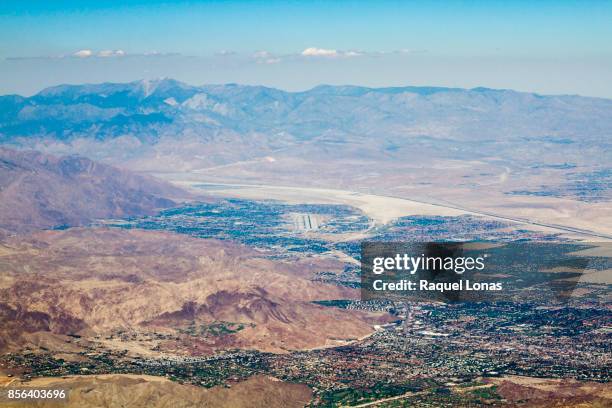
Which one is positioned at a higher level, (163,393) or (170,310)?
(163,393)

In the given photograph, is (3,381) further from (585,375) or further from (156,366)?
(585,375)

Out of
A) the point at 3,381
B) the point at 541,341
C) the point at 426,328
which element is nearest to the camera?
the point at 3,381

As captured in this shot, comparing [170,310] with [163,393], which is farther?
[170,310]

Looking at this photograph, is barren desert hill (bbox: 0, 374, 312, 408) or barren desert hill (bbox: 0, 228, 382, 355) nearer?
barren desert hill (bbox: 0, 374, 312, 408)

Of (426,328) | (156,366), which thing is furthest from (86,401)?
(426,328)

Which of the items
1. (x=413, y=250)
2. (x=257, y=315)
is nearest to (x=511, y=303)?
(x=413, y=250)

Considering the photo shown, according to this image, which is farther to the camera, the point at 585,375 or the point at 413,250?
the point at 413,250

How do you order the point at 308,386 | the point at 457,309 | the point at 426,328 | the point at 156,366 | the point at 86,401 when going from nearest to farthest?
the point at 86,401 < the point at 308,386 < the point at 156,366 < the point at 426,328 < the point at 457,309

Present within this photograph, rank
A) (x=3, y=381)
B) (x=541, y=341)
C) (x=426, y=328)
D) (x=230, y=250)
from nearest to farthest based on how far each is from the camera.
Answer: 1. (x=3, y=381)
2. (x=541, y=341)
3. (x=426, y=328)
4. (x=230, y=250)

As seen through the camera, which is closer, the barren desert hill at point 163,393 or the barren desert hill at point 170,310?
the barren desert hill at point 163,393

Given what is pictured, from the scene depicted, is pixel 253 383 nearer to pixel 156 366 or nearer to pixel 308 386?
pixel 308 386
